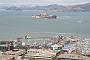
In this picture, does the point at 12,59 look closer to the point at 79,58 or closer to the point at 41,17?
the point at 79,58

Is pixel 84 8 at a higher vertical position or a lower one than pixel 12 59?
higher

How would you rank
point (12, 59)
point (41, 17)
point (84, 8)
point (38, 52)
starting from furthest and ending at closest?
point (84, 8), point (41, 17), point (38, 52), point (12, 59)

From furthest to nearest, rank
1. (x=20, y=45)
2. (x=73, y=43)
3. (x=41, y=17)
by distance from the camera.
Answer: (x=41, y=17)
(x=73, y=43)
(x=20, y=45)

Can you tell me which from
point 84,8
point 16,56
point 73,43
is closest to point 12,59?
point 16,56

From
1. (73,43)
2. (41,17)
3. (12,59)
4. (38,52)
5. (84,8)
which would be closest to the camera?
(12,59)

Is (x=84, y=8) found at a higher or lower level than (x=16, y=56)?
higher

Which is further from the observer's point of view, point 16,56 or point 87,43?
point 87,43

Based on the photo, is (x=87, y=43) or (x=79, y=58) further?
(x=87, y=43)

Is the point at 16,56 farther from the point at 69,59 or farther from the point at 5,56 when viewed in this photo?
the point at 69,59

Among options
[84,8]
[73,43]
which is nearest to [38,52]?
[73,43]
